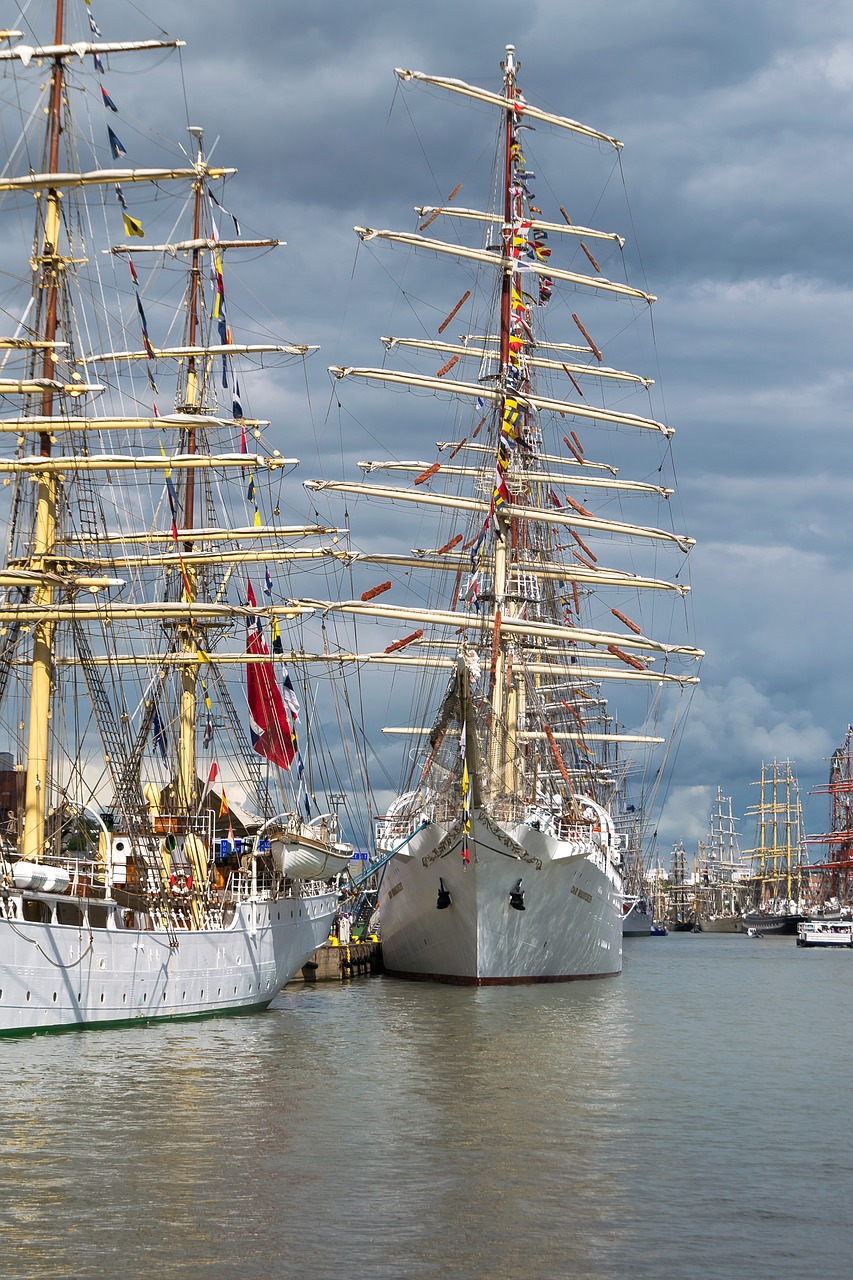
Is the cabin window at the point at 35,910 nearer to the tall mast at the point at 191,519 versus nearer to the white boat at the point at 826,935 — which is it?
the tall mast at the point at 191,519

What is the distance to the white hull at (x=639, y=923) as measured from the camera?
155125 mm

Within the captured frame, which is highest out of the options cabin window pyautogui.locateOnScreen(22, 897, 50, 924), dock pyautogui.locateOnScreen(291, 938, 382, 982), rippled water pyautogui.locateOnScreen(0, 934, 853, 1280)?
cabin window pyautogui.locateOnScreen(22, 897, 50, 924)

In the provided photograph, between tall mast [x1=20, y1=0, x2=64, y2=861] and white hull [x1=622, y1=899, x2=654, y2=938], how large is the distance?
115077 millimetres

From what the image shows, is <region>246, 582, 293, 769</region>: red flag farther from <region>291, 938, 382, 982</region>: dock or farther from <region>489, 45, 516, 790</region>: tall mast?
<region>291, 938, 382, 982</region>: dock

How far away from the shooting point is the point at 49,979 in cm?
3528

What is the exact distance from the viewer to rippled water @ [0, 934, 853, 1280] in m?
17.5

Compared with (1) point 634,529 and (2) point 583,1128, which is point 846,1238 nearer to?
(2) point 583,1128

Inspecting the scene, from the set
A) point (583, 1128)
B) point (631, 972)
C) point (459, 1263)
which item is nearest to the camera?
point (459, 1263)

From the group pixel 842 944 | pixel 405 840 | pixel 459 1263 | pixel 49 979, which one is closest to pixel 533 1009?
pixel 405 840

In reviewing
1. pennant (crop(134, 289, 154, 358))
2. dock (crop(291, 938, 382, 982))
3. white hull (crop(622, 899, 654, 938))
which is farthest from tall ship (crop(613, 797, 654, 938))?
pennant (crop(134, 289, 154, 358))

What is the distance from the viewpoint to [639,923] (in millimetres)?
159625

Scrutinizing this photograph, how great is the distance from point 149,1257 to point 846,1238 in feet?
26.4

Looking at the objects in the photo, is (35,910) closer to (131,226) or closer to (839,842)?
(131,226)

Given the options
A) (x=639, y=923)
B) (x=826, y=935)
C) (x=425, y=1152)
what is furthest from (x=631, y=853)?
(x=425, y=1152)
